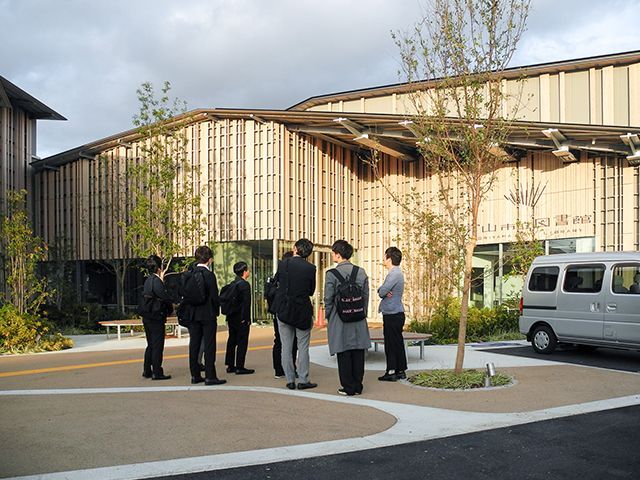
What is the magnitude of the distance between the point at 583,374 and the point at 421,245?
839cm

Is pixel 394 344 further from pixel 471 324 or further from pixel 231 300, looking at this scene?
pixel 471 324

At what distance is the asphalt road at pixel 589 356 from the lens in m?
10.6

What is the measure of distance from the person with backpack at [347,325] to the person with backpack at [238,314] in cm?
200

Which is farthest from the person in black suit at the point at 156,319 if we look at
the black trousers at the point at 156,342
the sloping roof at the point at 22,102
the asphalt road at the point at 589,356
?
the sloping roof at the point at 22,102

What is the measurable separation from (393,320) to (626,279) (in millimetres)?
4335

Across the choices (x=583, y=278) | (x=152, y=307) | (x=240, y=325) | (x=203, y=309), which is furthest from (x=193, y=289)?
(x=583, y=278)

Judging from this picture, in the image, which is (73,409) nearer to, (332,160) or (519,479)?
(519,479)

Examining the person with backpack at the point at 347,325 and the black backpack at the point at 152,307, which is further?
the black backpack at the point at 152,307

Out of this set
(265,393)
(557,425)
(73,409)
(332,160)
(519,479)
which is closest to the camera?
(519,479)

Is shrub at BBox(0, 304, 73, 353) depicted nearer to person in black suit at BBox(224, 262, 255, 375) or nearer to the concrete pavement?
the concrete pavement

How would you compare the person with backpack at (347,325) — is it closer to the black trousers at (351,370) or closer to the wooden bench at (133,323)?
the black trousers at (351,370)

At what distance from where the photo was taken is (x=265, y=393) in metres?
8.20

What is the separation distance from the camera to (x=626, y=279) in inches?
425

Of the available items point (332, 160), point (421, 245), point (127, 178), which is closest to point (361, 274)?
point (421, 245)
